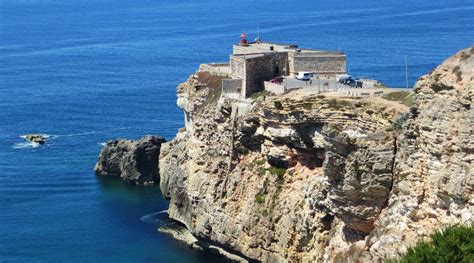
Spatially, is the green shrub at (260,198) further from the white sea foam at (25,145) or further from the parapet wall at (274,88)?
the white sea foam at (25,145)

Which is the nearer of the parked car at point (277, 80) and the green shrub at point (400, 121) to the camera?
the green shrub at point (400, 121)

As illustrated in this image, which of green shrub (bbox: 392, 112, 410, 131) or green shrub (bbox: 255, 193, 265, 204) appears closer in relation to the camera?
green shrub (bbox: 392, 112, 410, 131)

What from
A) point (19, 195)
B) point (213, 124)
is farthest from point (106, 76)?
point (213, 124)

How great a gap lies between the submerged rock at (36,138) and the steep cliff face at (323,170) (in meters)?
30.1

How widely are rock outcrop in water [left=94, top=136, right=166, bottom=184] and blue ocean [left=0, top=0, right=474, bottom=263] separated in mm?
1524

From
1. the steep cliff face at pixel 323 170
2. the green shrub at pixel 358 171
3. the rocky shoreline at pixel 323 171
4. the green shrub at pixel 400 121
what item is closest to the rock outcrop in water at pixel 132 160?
the rocky shoreline at pixel 323 171

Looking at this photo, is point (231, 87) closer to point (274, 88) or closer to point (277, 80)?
point (277, 80)

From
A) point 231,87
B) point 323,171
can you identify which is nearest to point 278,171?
point 323,171

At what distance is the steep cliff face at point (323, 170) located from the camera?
144 ft

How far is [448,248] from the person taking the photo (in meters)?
37.7

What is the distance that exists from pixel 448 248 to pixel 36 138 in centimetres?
7688

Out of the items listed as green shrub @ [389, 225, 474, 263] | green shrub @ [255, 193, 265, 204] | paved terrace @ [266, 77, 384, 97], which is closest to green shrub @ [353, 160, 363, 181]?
paved terrace @ [266, 77, 384, 97]

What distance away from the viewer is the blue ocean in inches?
2926

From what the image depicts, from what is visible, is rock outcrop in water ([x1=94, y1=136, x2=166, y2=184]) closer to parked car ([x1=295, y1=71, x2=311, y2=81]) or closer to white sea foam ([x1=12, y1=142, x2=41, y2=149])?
white sea foam ([x1=12, y1=142, x2=41, y2=149])
